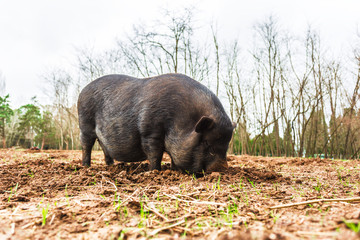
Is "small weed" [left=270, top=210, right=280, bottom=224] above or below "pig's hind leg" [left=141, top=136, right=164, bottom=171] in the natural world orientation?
below

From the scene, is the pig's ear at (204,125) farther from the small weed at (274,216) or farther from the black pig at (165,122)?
the small weed at (274,216)

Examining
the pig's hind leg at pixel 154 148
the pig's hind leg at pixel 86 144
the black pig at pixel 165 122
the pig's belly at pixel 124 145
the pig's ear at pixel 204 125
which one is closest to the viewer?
the pig's ear at pixel 204 125

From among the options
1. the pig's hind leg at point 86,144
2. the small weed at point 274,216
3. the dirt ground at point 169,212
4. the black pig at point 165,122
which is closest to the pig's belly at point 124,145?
the black pig at point 165,122

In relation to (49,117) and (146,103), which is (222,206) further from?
(49,117)

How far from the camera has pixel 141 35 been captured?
53.3ft

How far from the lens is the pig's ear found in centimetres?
304

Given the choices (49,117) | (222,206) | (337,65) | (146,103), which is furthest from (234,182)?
(49,117)

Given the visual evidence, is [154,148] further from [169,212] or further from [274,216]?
[274,216]

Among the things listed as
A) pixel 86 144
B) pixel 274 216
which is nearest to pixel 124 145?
pixel 86 144

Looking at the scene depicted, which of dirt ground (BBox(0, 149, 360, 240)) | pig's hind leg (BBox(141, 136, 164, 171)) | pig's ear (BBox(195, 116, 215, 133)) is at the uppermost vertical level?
pig's ear (BBox(195, 116, 215, 133))

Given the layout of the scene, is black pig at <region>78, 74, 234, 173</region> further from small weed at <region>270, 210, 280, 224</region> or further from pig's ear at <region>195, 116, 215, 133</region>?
small weed at <region>270, 210, 280, 224</region>

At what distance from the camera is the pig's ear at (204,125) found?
3.04 meters

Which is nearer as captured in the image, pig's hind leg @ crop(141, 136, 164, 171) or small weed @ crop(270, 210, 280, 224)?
small weed @ crop(270, 210, 280, 224)

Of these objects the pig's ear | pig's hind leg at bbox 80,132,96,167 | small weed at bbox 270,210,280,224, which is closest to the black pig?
the pig's ear
